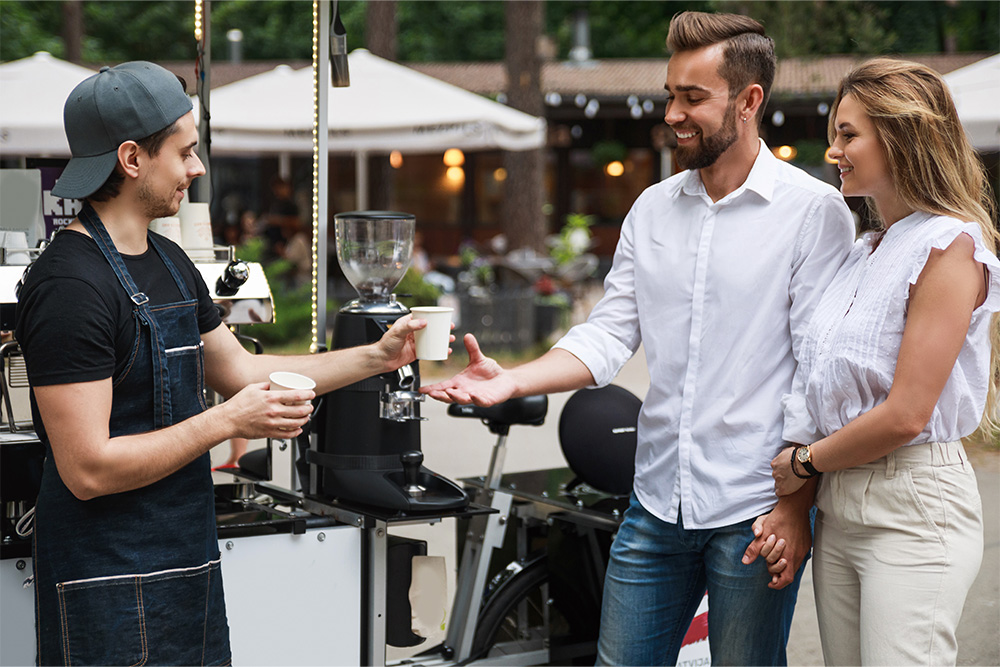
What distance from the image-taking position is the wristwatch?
231 cm

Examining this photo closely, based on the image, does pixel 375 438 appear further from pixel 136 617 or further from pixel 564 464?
pixel 564 464

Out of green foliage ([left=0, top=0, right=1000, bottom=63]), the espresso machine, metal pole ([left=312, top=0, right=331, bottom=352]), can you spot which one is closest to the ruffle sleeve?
the espresso machine

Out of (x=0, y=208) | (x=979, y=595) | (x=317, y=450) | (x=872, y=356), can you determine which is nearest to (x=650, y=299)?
(x=872, y=356)

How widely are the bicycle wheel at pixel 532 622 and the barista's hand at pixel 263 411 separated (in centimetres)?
184

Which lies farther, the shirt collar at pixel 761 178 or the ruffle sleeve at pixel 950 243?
the shirt collar at pixel 761 178

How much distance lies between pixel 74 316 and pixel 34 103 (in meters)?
7.95

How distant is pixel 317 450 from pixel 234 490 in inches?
15.7

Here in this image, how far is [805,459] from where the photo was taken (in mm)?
2318

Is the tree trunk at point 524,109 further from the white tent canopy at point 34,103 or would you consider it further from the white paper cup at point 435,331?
the white paper cup at point 435,331

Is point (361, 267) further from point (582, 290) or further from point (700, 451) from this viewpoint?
point (582, 290)

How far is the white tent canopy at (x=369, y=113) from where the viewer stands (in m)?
9.70

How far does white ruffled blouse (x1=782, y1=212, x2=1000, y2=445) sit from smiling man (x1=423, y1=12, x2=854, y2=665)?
0.61 ft

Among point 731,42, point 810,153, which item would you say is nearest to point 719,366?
point 731,42

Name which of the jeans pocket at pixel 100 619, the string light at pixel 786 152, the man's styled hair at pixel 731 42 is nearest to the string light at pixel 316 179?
Result: the man's styled hair at pixel 731 42
